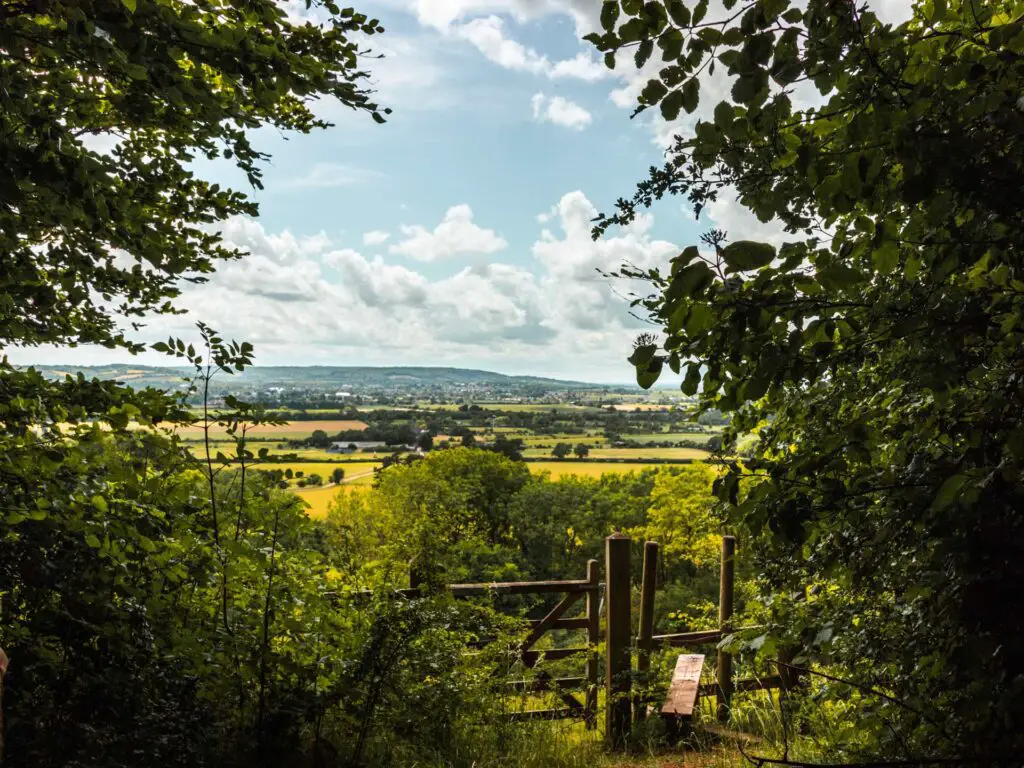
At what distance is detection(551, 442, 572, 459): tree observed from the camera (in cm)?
4072

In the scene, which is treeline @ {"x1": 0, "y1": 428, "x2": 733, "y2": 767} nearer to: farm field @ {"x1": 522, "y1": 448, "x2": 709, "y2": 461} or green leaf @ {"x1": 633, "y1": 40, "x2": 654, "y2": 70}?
green leaf @ {"x1": 633, "y1": 40, "x2": 654, "y2": 70}

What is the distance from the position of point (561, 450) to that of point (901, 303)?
39958 millimetres

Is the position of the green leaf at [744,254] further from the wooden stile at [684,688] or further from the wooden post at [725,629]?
the wooden post at [725,629]

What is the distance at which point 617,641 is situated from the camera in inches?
215

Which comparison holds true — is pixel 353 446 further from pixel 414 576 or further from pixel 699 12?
pixel 699 12

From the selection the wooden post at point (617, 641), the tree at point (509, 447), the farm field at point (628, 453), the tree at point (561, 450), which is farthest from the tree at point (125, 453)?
the tree at point (561, 450)

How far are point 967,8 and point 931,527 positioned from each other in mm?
1354

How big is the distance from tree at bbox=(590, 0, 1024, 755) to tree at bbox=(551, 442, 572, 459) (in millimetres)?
39138

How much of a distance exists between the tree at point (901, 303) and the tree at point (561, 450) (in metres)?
39.1

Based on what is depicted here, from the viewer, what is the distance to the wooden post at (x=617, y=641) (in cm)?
521

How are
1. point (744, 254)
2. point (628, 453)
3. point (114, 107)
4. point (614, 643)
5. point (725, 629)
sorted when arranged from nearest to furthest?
point (744, 254) → point (114, 107) → point (614, 643) → point (725, 629) → point (628, 453)

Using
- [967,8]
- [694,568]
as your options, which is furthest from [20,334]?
[694,568]

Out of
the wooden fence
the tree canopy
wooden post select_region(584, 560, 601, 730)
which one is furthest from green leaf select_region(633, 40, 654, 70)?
wooden post select_region(584, 560, 601, 730)

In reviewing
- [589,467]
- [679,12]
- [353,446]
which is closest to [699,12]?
[679,12]
